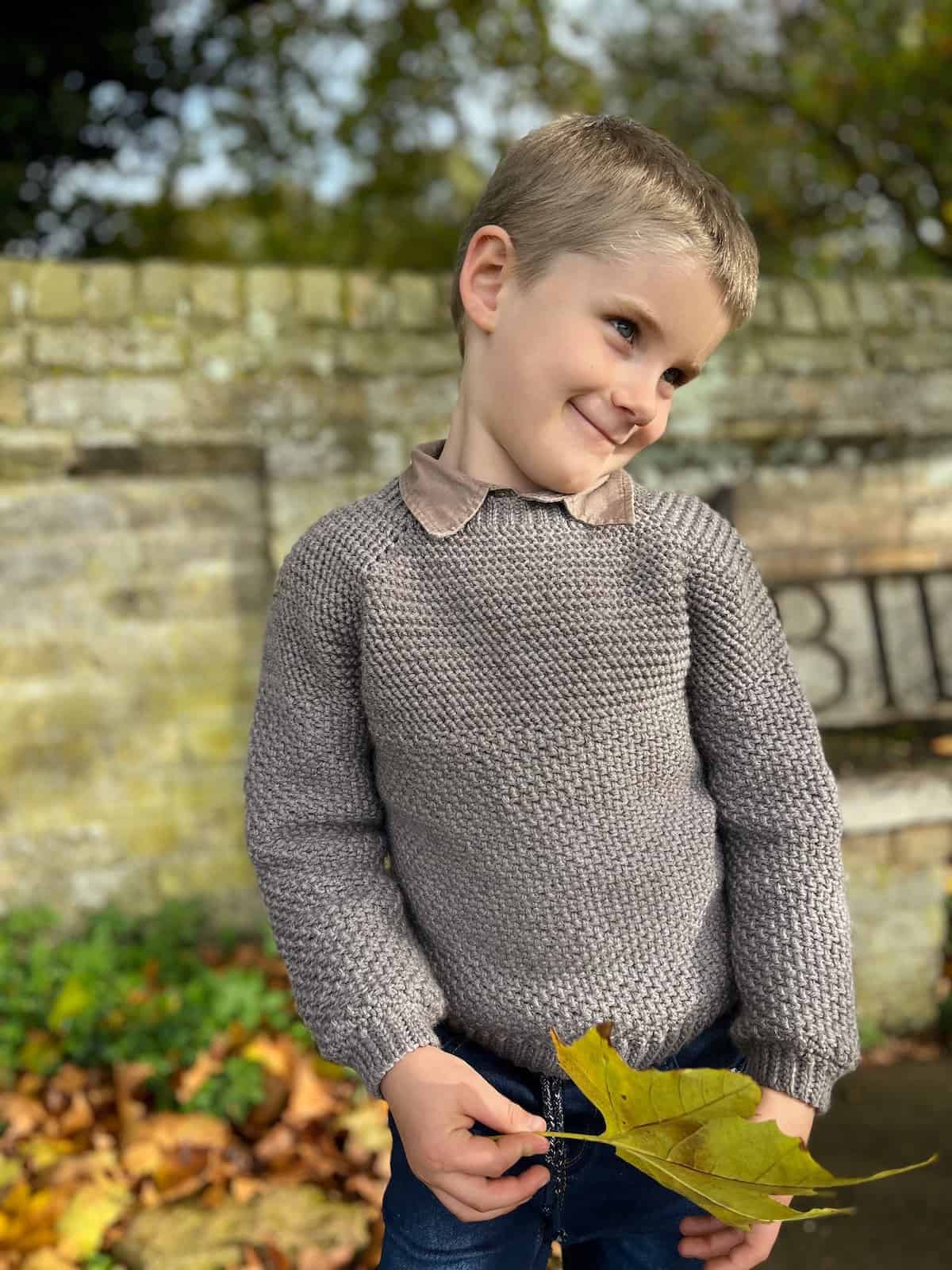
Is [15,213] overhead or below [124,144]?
below

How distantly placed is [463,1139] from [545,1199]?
0.24 meters

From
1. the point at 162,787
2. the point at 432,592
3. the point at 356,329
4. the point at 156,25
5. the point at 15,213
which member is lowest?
the point at 162,787

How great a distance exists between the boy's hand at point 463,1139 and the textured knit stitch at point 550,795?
58 millimetres

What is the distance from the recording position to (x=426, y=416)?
3184mm

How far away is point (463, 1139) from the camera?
99cm

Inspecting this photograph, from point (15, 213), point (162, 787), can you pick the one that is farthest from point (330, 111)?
point (162, 787)

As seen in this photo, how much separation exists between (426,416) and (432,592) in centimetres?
216

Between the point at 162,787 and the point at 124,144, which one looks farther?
the point at 124,144

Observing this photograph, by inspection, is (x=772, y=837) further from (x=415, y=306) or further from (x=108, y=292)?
(x=108, y=292)

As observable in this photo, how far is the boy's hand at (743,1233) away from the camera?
109cm

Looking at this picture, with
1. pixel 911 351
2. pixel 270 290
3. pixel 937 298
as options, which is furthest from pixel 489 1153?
pixel 937 298

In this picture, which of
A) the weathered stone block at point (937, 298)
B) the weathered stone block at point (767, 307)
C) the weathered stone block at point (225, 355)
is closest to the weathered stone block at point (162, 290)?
the weathered stone block at point (225, 355)

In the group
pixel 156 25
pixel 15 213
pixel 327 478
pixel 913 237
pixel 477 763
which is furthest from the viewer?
pixel 913 237

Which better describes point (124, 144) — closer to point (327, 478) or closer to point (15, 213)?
point (15, 213)
